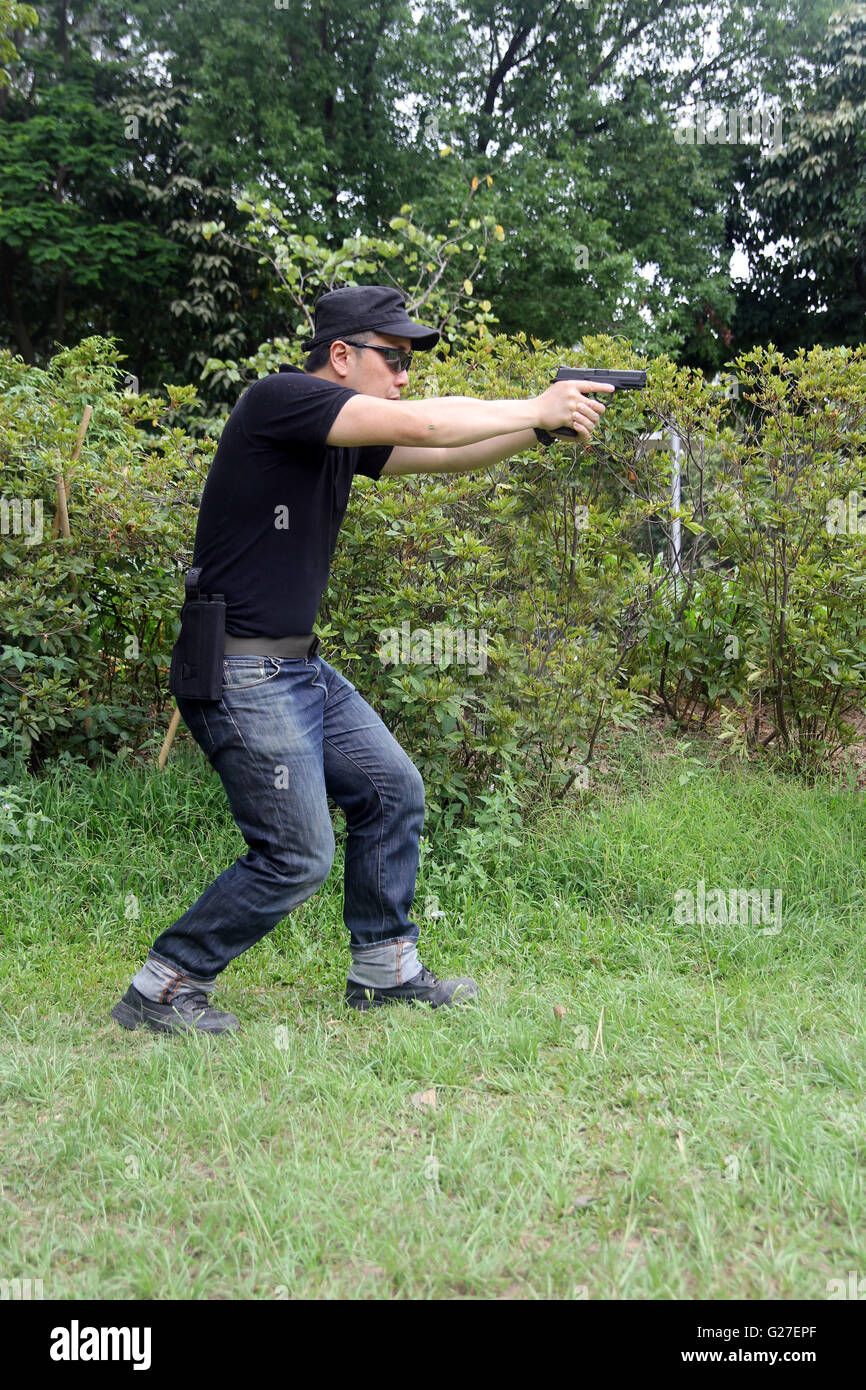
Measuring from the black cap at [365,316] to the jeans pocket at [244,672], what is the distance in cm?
99

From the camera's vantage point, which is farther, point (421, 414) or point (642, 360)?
point (642, 360)

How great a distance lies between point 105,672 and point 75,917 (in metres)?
1.44

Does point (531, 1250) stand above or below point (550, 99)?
below

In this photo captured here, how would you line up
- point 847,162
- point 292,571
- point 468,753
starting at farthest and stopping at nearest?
point 847,162, point 468,753, point 292,571

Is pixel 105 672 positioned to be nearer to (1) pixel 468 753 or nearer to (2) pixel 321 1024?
(1) pixel 468 753

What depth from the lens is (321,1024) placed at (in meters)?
3.23

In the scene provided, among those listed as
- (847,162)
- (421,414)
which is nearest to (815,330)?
(847,162)

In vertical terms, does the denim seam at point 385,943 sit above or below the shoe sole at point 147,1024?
above

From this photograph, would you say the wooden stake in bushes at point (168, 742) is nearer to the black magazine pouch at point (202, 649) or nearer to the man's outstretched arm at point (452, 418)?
the black magazine pouch at point (202, 649)

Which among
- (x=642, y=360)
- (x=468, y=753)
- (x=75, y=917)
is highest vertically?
(x=642, y=360)

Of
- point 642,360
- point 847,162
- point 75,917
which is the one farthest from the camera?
point 847,162

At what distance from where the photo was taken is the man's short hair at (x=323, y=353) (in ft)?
10.4

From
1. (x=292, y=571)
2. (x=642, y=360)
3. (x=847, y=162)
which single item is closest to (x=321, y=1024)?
(x=292, y=571)

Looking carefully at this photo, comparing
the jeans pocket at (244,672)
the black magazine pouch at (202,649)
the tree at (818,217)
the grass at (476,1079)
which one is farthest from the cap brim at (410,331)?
the tree at (818,217)
